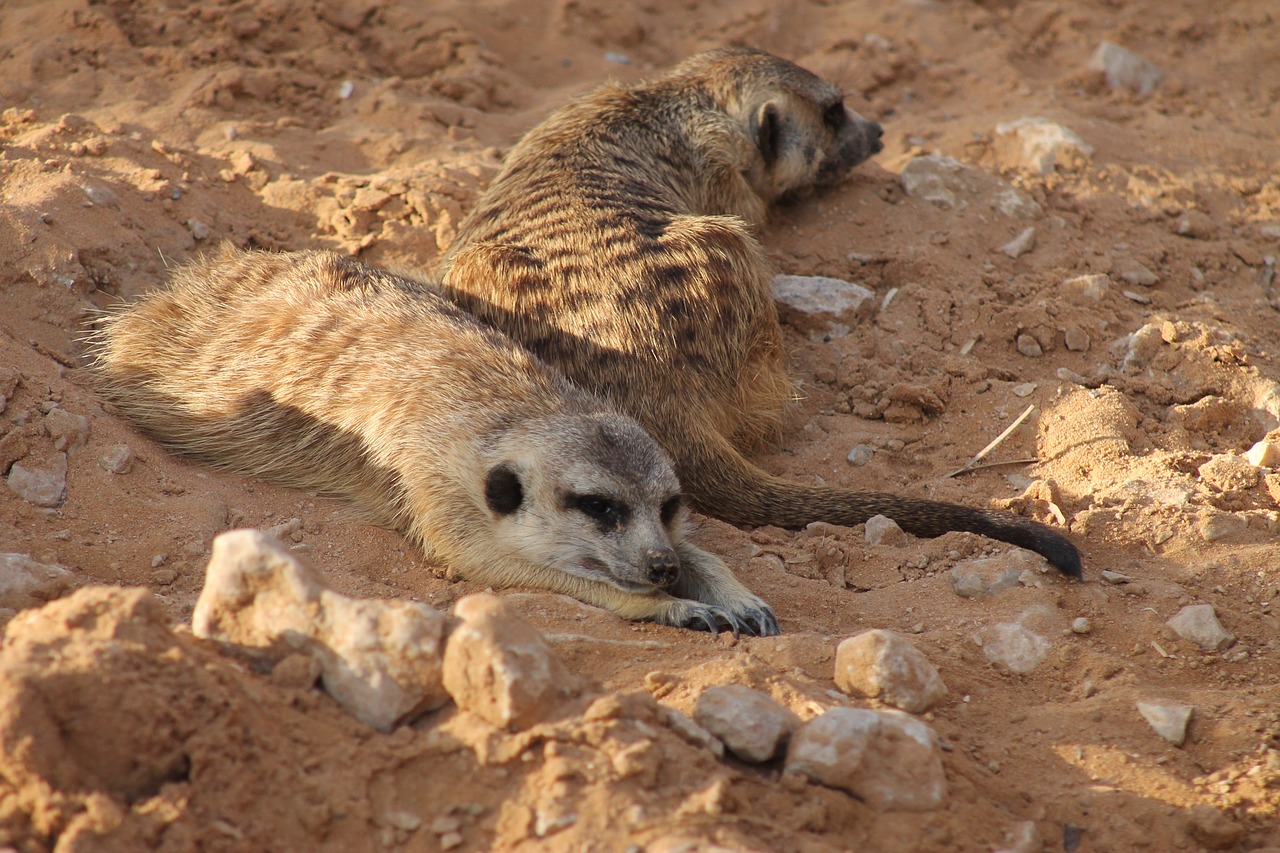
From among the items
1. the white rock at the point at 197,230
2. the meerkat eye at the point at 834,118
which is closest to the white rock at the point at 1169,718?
the meerkat eye at the point at 834,118

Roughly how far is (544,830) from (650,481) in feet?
4.48

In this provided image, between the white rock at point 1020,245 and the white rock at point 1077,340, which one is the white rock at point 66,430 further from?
the white rock at point 1020,245

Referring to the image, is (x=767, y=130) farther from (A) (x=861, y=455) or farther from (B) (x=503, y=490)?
(B) (x=503, y=490)

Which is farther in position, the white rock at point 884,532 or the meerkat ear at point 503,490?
the white rock at point 884,532

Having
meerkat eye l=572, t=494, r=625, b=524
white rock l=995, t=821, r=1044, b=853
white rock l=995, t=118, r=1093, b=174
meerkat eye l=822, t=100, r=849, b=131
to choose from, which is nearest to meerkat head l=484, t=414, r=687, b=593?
meerkat eye l=572, t=494, r=625, b=524

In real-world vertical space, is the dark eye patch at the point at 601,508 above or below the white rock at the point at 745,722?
below

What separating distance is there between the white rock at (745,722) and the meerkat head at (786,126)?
3.45 metres

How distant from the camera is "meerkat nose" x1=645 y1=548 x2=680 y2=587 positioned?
9.84 feet

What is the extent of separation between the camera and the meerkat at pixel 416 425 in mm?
3137

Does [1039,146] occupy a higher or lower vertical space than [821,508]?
higher

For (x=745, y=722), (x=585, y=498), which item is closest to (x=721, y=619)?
(x=585, y=498)

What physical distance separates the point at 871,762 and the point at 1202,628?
4.02 feet

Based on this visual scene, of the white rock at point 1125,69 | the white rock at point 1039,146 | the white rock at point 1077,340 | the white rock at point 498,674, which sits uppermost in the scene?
the white rock at point 1125,69

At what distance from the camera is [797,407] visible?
4176 mm
